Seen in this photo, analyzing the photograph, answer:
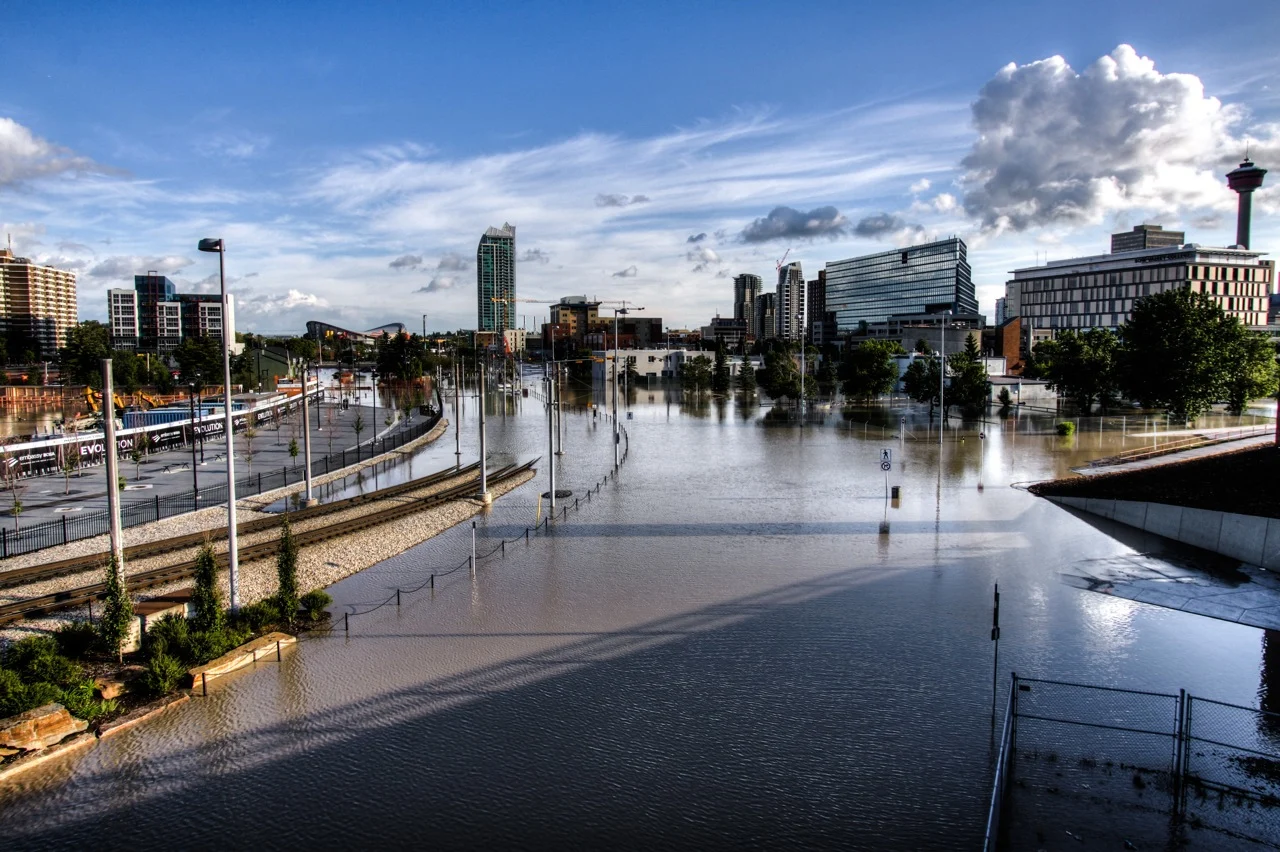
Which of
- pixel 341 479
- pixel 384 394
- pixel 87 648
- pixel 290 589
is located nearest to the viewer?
pixel 87 648

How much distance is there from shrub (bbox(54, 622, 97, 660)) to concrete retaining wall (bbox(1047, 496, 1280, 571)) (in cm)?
2820

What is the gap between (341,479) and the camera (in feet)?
127

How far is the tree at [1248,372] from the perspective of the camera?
2089 inches

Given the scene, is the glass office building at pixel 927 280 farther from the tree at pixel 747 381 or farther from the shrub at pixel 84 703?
the shrub at pixel 84 703

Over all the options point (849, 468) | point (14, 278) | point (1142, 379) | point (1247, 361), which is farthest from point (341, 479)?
point (14, 278)

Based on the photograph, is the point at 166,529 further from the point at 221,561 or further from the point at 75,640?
the point at 75,640

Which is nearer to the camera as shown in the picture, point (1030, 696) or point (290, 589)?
point (1030, 696)

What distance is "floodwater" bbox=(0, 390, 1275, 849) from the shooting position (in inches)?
406

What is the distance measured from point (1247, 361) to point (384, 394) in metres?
91.4

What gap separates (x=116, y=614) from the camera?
1487cm

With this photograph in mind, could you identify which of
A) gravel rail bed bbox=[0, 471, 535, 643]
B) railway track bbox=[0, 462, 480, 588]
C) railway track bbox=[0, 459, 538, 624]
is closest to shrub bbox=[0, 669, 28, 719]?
gravel rail bed bbox=[0, 471, 535, 643]

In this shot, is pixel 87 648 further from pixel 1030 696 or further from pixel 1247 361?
pixel 1247 361

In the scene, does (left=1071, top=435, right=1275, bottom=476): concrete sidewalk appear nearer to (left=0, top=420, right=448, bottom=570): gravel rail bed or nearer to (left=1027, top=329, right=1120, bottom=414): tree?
(left=1027, top=329, right=1120, bottom=414): tree

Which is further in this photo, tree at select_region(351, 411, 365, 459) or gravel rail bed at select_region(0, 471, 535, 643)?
tree at select_region(351, 411, 365, 459)
